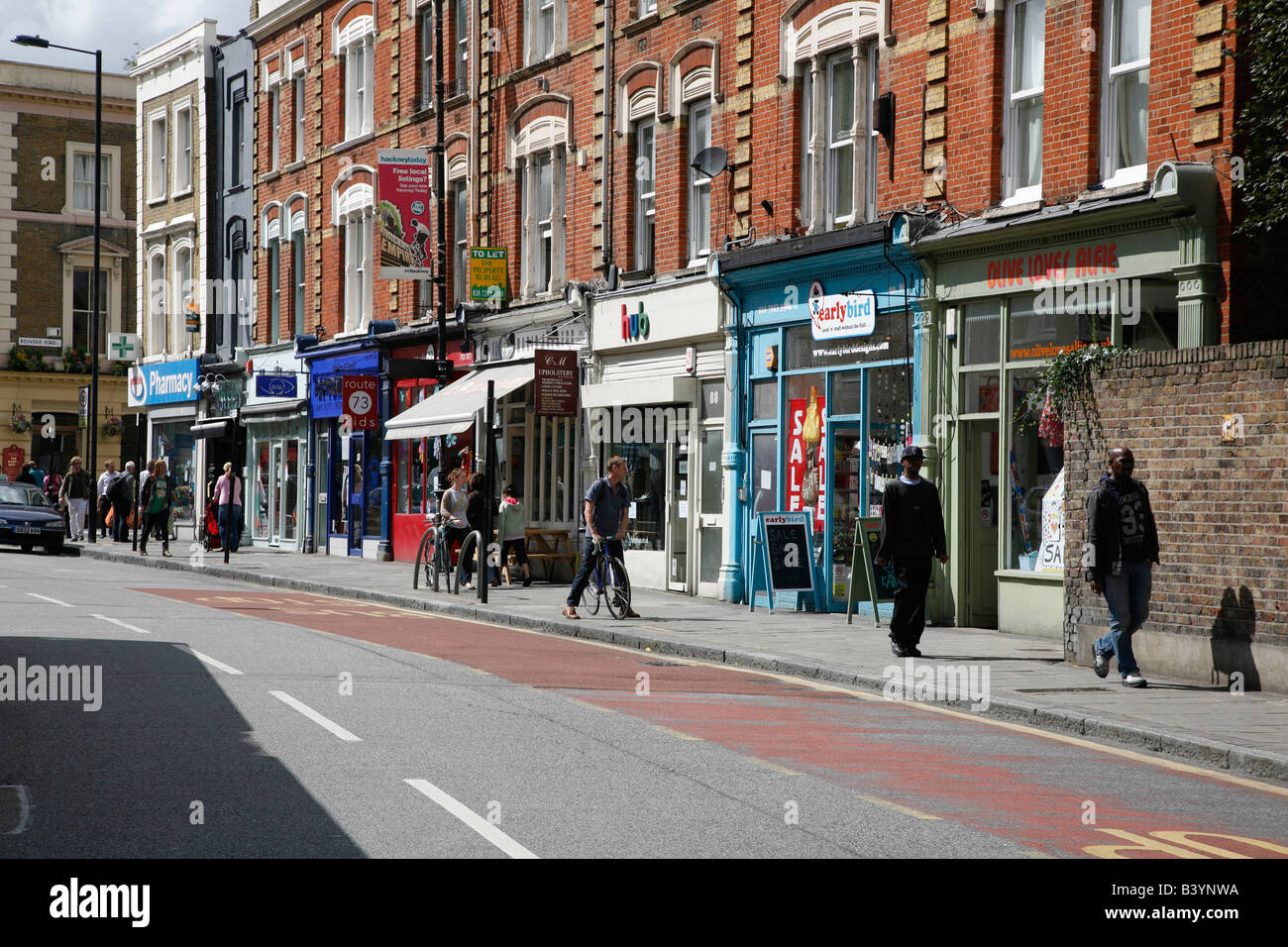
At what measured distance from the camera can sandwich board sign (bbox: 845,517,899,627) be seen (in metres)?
17.6

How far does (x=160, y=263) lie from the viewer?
44.7 m

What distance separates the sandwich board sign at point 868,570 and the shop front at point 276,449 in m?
20.8

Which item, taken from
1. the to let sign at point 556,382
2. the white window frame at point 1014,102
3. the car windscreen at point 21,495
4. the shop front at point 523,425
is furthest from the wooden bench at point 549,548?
the car windscreen at point 21,495

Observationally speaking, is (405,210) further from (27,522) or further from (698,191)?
(27,522)

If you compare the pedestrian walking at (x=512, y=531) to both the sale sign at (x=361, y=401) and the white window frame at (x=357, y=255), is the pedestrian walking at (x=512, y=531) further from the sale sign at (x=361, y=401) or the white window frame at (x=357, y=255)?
the white window frame at (x=357, y=255)

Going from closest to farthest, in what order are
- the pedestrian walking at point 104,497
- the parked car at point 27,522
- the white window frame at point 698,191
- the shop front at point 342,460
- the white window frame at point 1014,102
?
1. the white window frame at point 1014,102
2. the white window frame at point 698,191
3. the shop front at point 342,460
4. the parked car at point 27,522
5. the pedestrian walking at point 104,497

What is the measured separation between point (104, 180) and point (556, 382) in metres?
39.6

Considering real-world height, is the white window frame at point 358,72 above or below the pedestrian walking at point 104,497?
above

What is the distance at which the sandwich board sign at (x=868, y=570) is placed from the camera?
17.6 meters

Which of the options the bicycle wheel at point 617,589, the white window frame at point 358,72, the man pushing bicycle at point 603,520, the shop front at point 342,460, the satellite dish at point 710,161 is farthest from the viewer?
the white window frame at point 358,72

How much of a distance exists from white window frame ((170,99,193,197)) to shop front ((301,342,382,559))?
960cm
